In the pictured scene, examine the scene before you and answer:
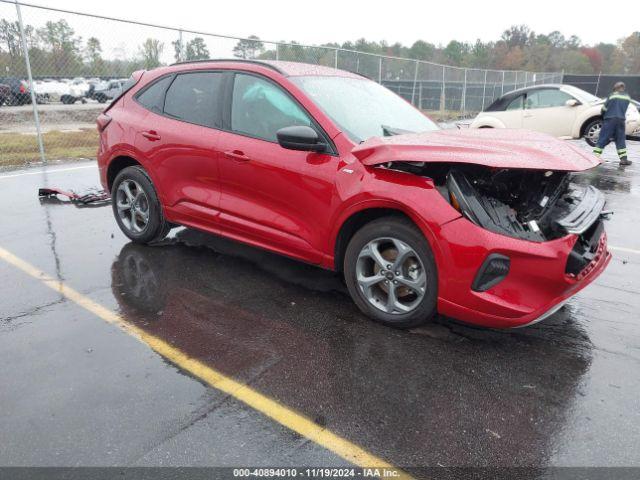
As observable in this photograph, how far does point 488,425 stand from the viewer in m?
2.54

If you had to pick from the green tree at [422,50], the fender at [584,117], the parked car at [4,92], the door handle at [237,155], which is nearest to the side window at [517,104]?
the fender at [584,117]

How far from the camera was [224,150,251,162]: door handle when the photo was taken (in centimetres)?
393

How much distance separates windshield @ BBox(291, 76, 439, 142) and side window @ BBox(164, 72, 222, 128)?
795 mm

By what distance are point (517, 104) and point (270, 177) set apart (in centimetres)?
1154

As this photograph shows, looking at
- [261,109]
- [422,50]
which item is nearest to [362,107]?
[261,109]

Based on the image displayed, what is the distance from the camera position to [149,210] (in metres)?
4.79

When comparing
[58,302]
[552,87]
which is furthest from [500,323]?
[552,87]

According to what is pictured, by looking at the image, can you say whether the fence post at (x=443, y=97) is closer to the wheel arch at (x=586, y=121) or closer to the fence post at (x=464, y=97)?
the fence post at (x=464, y=97)

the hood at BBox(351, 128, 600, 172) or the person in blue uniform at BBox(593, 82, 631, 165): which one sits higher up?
the hood at BBox(351, 128, 600, 172)

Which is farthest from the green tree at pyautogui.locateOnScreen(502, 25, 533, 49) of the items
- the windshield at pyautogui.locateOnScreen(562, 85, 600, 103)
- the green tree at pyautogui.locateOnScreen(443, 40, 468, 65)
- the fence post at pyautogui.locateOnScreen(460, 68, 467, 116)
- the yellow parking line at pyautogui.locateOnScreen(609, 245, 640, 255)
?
the yellow parking line at pyautogui.locateOnScreen(609, 245, 640, 255)

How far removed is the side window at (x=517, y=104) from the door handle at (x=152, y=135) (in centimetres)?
1124

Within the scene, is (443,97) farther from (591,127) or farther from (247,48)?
(247,48)

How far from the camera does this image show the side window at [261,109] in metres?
3.79

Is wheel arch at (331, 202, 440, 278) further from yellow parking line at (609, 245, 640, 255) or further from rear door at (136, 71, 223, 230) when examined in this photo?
yellow parking line at (609, 245, 640, 255)
